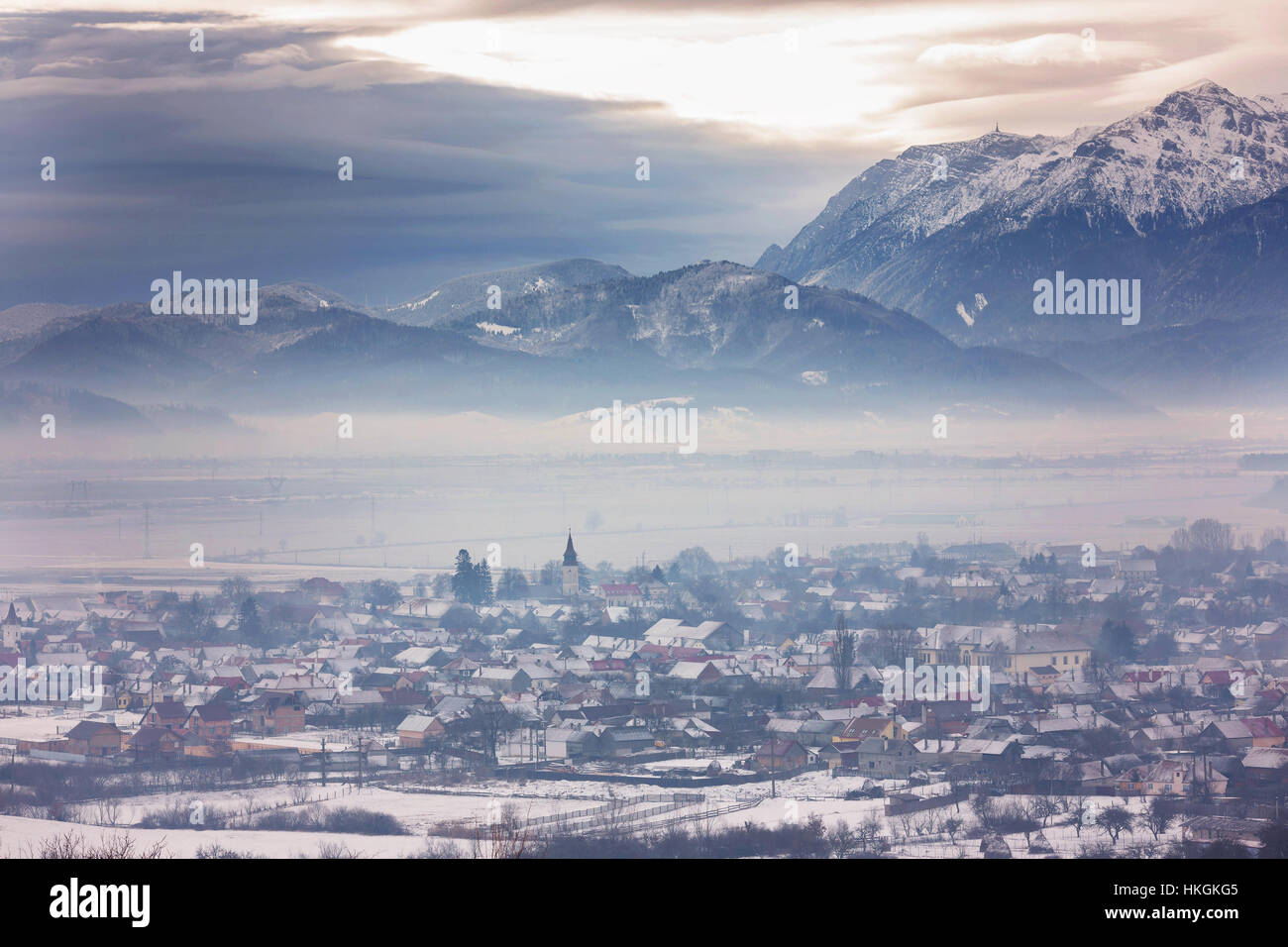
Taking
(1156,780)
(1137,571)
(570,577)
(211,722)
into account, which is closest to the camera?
(1156,780)

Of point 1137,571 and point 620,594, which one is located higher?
point 1137,571

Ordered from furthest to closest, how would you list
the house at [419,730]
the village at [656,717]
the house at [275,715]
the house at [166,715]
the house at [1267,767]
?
the house at [275,715], the house at [166,715], the house at [419,730], the house at [1267,767], the village at [656,717]

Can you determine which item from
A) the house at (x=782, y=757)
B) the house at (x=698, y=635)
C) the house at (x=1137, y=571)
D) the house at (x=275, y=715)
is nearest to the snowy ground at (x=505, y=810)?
the house at (x=782, y=757)

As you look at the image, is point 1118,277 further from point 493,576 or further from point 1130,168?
point 493,576

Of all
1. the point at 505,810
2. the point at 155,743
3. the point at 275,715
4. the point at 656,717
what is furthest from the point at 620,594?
the point at 505,810

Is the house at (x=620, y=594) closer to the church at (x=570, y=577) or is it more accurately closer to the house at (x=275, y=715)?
the church at (x=570, y=577)

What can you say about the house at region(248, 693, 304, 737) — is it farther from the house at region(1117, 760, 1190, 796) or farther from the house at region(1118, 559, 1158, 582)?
the house at region(1118, 559, 1158, 582)

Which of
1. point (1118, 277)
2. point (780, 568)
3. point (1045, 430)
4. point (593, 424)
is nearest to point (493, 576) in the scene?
point (780, 568)

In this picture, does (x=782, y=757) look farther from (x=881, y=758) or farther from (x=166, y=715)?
(x=166, y=715)
